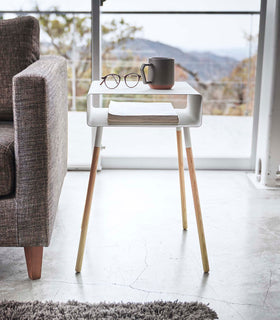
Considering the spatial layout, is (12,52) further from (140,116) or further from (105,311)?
(105,311)

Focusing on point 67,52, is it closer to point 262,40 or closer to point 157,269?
point 262,40

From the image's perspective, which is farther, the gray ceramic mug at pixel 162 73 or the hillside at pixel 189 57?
the hillside at pixel 189 57

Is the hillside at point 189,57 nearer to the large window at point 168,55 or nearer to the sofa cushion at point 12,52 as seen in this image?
the large window at point 168,55

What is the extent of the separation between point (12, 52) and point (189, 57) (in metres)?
1.18

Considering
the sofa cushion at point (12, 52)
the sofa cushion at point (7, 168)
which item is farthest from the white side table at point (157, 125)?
the sofa cushion at point (12, 52)

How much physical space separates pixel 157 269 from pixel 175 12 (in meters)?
1.59

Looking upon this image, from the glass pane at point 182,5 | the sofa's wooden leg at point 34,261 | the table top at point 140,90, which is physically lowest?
the sofa's wooden leg at point 34,261

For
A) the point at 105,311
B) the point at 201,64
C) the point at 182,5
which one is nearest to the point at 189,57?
the point at 201,64

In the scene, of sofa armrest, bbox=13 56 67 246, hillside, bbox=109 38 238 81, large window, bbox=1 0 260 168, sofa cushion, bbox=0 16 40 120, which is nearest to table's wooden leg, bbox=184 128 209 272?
sofa armrest, bbox=13 56 67 246

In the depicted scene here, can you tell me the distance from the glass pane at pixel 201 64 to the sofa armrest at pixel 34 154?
128 cm

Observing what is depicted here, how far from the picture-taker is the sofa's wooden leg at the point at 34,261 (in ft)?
5.20

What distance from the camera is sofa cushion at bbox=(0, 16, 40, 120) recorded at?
195cm

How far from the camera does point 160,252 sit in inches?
71.2

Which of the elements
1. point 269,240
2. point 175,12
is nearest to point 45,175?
point 269,240
